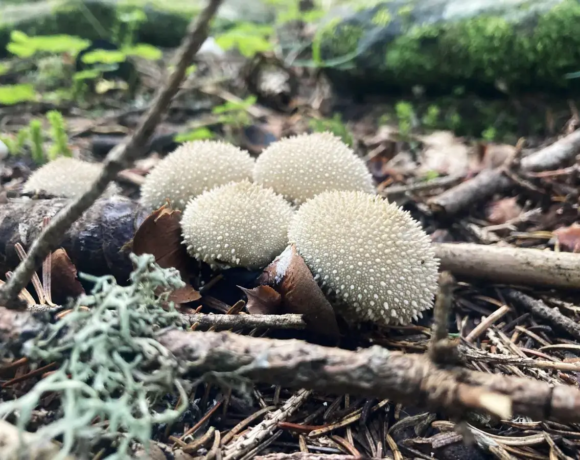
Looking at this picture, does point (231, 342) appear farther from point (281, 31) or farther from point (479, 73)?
point (281, 31)

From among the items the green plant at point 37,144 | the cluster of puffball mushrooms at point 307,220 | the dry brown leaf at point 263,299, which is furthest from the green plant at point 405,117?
the green plant at point 37,144

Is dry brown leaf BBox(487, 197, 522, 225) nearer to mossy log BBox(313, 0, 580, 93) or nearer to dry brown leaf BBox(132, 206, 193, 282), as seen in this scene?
mossy log BBox(313, 0, 580, 93)

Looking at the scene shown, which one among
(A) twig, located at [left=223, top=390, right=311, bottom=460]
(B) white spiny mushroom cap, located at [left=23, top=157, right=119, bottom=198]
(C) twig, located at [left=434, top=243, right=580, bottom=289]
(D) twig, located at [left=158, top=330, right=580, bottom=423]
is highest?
(B) white spiny mushroom cap, located at [left=23, top=157, right=119, bottom=198]

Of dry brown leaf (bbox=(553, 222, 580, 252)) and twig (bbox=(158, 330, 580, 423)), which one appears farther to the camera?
dry brown leaf (bbox=(553, 222, 580, 252))

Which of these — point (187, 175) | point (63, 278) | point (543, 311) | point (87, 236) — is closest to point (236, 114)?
point (187, 175)

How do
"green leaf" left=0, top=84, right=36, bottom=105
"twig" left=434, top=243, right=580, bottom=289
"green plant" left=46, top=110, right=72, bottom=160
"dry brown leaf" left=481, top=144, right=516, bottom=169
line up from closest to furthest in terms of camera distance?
"twig" left=434, top=243, right=580, bottom=289
"green plant" left=46, top=110, right=72, bottom=160
"dry brown leaf" left=481, top=144, right=516, bottom=169
"green leaf" left=0, top=84, right=36, bottom=105

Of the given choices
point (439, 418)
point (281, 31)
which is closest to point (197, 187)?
point (439, 418)

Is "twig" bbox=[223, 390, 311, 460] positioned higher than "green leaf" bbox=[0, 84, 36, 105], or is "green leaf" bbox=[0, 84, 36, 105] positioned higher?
"green leaf" bbox=[0, 84, 36, 105]

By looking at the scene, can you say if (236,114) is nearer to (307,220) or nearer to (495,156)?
(495,156)

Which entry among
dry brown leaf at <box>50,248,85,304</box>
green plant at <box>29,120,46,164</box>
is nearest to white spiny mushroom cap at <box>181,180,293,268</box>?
dry brown leaf at <box>50,248,85,304</box>
